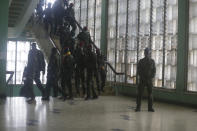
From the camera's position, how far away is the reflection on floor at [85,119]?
6.68 m

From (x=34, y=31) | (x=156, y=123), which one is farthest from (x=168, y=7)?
(x=34, y=31)

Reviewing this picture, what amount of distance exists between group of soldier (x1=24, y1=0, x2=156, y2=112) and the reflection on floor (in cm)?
94

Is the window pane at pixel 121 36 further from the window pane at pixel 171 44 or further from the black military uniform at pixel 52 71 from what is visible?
the black military uniform at pixel 52 71

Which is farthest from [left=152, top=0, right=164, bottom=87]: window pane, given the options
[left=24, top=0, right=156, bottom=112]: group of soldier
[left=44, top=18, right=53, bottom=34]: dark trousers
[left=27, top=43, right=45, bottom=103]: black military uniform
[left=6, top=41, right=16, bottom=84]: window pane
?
[left=6, top=41, right=16, bottom=84]: window pane

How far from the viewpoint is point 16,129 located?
625cm

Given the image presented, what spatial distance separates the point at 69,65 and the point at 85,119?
3.64m

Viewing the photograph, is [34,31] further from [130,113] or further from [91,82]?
[130,113]

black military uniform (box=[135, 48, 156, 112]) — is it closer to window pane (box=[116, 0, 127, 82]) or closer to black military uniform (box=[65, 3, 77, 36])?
black military uniform (box=[65, 3, 77, 36])

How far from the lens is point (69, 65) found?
11.1m

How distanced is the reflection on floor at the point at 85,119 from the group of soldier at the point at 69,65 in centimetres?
94

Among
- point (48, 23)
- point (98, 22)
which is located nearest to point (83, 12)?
point (98, 22)

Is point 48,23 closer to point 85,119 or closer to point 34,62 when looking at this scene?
point 34,62

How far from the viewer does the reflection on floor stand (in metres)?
6.68

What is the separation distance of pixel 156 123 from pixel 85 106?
303cm
